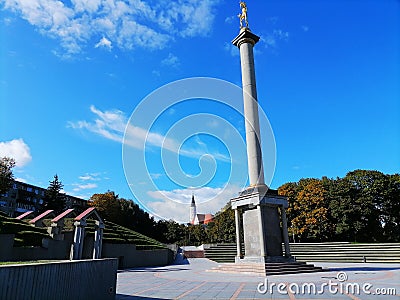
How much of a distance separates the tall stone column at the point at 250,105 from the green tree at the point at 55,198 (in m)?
43.9

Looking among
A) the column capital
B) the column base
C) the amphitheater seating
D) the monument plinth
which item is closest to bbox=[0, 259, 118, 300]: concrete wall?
the column base

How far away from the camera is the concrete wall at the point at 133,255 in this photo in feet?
82.6

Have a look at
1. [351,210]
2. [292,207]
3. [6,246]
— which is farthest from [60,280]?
[292,207]

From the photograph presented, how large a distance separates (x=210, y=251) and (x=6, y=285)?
110 ft

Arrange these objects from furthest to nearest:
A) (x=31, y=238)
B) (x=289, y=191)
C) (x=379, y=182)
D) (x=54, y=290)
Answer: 1. (x=289, y=191)
2. (x=379, y=182)
3. (x=31, y=238)
4. (x=54, y=290)

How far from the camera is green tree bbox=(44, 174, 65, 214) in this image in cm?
5222

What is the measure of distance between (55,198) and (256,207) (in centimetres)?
4559

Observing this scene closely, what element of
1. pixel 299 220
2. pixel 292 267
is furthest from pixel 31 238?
pixel 299 220

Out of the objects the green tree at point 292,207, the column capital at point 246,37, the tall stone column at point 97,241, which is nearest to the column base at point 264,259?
the tall stone column at point 97,241

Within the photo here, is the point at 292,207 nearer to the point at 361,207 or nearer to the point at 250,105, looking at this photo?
the point at 361,207

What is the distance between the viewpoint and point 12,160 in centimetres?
3684

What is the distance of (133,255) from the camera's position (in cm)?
2677

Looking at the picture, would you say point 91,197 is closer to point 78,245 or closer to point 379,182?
point 78,245

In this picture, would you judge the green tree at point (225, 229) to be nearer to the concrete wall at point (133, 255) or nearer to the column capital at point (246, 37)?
the concrete wall at point (133, 255)
